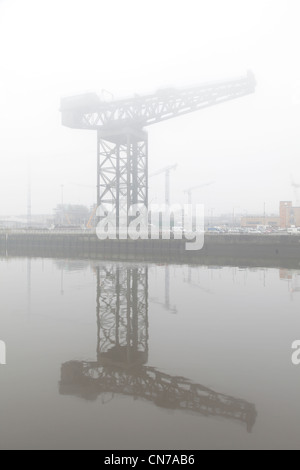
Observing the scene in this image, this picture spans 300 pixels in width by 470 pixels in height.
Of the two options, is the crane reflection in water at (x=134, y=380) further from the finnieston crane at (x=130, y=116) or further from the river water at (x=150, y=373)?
the finnieston crane at (x=130, y=116)

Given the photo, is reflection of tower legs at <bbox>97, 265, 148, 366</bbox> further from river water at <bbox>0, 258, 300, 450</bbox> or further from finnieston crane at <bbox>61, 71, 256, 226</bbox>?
finnieston crane at <bbox>61, 71, 256, 226</bbox>

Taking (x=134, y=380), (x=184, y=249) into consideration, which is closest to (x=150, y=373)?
(x=134, y=380)

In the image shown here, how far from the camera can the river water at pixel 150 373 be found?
495 centimetres

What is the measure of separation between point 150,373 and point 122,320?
445 cm

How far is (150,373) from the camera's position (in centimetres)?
705

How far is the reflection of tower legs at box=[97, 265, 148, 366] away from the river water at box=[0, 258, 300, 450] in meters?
Result: 0.04

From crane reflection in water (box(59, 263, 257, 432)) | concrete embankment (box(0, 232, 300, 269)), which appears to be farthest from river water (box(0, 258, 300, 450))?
concrete embankment (box(0, 232, 300, 269))

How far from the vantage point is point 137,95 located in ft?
118

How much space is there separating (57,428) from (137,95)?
36671 mm

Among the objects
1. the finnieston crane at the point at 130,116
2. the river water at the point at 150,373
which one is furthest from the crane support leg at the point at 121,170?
the river water at the point at 150,373

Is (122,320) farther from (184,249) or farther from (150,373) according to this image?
(184,249)

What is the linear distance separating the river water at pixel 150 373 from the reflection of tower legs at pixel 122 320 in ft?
0.14

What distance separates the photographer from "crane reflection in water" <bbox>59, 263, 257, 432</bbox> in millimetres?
5688

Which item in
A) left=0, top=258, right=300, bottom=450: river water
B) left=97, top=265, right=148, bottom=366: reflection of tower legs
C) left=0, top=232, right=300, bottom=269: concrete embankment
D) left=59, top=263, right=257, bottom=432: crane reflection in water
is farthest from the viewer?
left=0, top=232, right=300, bottom=269: concrete embankment
